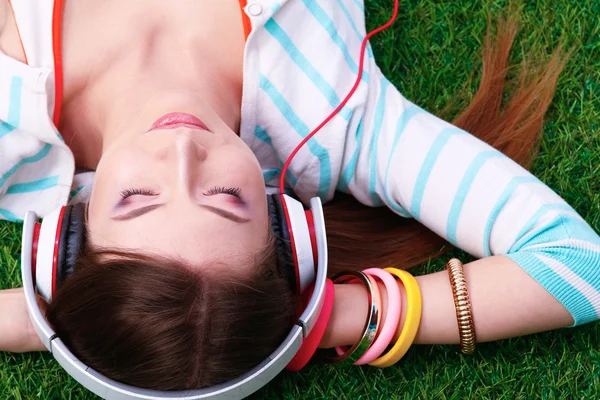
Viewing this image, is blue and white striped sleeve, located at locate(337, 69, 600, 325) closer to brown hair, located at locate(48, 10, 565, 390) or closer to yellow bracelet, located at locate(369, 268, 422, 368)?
yellow bracelet, located at locate(369, 268, 422, 368)

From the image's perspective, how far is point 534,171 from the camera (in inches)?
58.6

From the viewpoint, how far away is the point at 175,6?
53.0 inches

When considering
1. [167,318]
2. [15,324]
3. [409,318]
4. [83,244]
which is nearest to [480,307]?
[409,318]

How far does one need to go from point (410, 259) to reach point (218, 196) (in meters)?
0.53

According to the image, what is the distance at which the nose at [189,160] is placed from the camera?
1014mm

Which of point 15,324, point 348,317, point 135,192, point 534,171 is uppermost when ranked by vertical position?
point 135,192

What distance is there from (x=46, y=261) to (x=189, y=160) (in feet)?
0.83

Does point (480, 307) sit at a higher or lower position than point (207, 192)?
lower

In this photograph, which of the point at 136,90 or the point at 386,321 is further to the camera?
the point at 136,90

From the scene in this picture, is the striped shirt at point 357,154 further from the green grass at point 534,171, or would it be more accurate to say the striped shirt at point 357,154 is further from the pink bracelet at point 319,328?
the pink bracelet at point 319,328

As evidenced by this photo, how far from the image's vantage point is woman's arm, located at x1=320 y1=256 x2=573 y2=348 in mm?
1179

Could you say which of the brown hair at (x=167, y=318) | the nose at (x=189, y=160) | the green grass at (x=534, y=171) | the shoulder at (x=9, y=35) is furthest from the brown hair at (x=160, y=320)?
the shoulder at (x=9, y=35)

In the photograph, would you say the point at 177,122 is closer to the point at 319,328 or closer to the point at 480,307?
the point at 319,328

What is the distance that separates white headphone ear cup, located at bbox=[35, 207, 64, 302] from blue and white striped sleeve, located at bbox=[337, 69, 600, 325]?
1.89 ft
